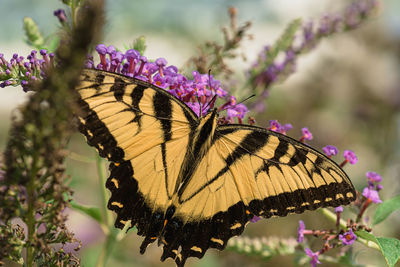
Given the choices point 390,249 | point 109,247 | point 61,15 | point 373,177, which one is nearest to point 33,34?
point 61,15

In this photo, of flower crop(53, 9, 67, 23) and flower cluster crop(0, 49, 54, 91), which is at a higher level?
flower crop(53, 9, 67, 23)

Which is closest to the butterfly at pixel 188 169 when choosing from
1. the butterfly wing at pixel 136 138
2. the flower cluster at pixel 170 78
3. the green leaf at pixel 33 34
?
the butterfly wing at pixel 136 138

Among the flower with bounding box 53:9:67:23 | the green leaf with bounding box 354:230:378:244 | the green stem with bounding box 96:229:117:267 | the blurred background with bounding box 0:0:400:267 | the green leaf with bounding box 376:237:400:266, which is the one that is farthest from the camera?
the blurred background with bounding box 0:0:400:267

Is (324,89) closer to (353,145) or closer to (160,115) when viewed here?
(353,145)

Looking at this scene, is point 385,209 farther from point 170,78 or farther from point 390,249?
point 170,78

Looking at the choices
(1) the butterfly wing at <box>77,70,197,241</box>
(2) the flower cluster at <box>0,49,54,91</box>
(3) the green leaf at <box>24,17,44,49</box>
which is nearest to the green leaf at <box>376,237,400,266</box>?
(1) the butterfly wing at <box>77,70,197,241</box>

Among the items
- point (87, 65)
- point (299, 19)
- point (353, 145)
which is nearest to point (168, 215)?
point (87, 65)

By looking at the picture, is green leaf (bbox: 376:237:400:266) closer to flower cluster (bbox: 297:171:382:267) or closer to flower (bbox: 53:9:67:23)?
flower cluster (bbox: 297:171:382:267)
